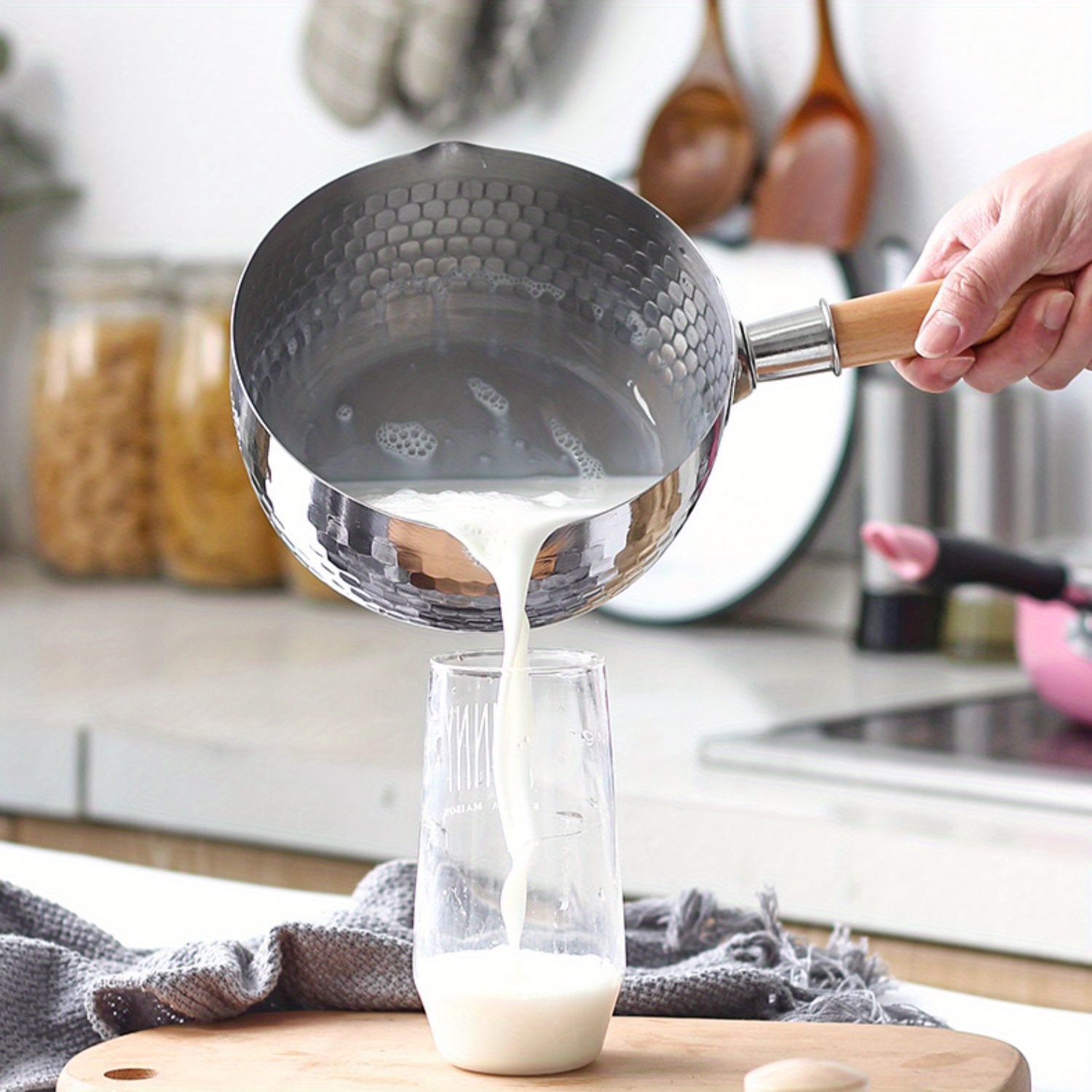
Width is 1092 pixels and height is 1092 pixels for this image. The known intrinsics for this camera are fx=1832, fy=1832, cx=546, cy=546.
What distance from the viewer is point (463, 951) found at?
62 centimetres

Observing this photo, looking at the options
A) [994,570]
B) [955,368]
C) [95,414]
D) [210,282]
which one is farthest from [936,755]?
[95,414]

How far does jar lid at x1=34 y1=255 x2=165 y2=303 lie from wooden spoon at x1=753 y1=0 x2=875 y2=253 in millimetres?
789

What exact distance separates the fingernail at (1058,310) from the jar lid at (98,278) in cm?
146

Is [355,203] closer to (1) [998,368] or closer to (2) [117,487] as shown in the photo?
(1) [998,368]

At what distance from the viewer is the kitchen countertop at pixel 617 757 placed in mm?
989

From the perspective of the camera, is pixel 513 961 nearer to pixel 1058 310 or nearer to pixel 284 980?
pixel 284 980

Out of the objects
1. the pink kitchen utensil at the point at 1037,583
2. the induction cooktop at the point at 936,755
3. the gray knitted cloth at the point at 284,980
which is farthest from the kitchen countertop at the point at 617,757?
the gray knitted cloth at the point at 284,980

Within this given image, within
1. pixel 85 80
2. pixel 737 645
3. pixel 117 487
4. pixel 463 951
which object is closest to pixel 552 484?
pixel 463 951

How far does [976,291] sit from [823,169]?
3.02 ft

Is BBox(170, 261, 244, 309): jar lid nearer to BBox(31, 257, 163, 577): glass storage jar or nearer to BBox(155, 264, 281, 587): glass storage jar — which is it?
BBox(155, 264, 281, 587): glass storage jar

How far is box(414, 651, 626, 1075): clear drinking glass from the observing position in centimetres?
61

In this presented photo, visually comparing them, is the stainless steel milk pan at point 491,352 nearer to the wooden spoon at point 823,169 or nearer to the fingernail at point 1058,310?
the fingernail at point 1058,310

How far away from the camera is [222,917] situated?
828 millimetres

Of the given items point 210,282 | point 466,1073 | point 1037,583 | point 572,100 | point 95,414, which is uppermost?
point 572,100
